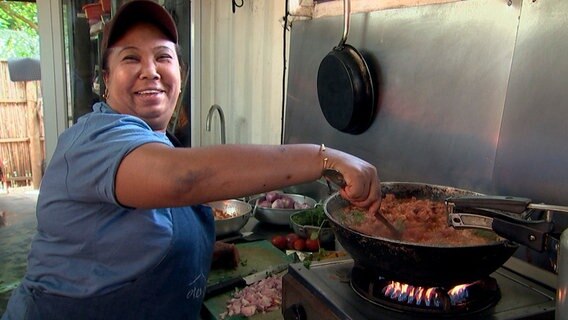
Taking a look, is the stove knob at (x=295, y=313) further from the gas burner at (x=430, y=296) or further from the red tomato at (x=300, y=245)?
the red tomato at (x=300, y=245)

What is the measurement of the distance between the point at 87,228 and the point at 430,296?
2.54 feet

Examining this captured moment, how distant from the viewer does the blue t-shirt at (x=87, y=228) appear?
0.86 meters

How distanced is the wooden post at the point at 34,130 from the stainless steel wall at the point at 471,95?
5.61 metres

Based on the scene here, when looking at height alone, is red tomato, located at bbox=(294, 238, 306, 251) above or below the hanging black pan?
below

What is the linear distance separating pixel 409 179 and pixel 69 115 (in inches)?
137

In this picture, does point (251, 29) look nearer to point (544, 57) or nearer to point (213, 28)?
point (213, 28)

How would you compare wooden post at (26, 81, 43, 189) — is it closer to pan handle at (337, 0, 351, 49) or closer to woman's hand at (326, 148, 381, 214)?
pan handle at (337, 0, 351, 49)

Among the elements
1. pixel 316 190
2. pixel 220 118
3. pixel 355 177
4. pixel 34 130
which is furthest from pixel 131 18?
pixel 34 130

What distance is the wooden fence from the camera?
6051 millimetres

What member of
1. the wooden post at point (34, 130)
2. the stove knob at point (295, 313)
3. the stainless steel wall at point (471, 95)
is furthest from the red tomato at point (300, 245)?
the wooden post at point (34, 130)

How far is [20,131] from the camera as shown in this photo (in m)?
6.27

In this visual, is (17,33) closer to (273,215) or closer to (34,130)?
(34,130)

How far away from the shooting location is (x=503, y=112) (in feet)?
4.15

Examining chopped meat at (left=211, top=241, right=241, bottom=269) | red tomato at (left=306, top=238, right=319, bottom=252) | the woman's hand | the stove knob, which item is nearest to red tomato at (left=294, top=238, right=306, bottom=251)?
red tomato at (left=306, top=238, right=319, bottom=252)
